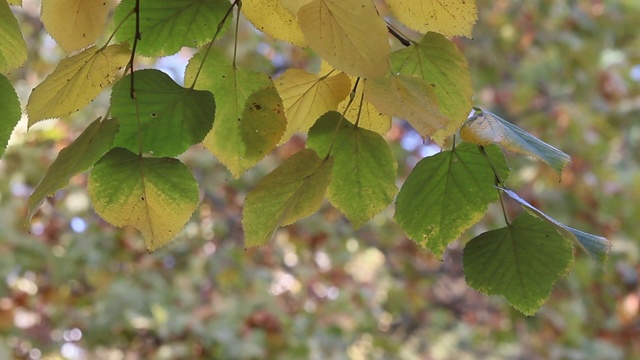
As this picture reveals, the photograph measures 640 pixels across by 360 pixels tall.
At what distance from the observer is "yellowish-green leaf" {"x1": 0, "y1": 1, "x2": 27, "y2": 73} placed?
412 millimetres

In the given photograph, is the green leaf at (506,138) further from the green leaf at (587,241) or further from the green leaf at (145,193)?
the green leaf at (145,193)

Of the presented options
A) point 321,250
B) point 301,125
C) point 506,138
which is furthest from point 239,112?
point 321,250

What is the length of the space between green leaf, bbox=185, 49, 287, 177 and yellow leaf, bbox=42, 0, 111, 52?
0.06m

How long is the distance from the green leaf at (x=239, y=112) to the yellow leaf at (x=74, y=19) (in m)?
0.06

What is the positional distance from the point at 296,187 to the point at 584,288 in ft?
9.30

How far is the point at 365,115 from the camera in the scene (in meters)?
0.46

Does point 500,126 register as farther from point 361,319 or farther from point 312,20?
point 361,319

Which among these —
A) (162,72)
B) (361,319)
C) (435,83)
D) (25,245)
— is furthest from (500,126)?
(361,319)

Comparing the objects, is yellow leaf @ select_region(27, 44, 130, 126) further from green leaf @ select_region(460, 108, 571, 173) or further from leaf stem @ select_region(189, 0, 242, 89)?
green leaf @ select_region(460, 108, 571, 173)

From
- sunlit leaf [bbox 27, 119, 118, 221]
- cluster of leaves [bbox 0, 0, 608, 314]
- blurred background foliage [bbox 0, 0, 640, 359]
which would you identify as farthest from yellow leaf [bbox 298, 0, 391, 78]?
blurred background foliage [bbox 0, 0, 640, 359]

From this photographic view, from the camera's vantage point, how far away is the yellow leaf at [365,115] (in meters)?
0.45

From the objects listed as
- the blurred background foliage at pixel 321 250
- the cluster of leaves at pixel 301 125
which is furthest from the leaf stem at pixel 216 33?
the blurred background foliage at pixel 321 250

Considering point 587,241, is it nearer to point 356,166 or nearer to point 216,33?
point 356,166

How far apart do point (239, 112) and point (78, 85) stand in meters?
0.09
